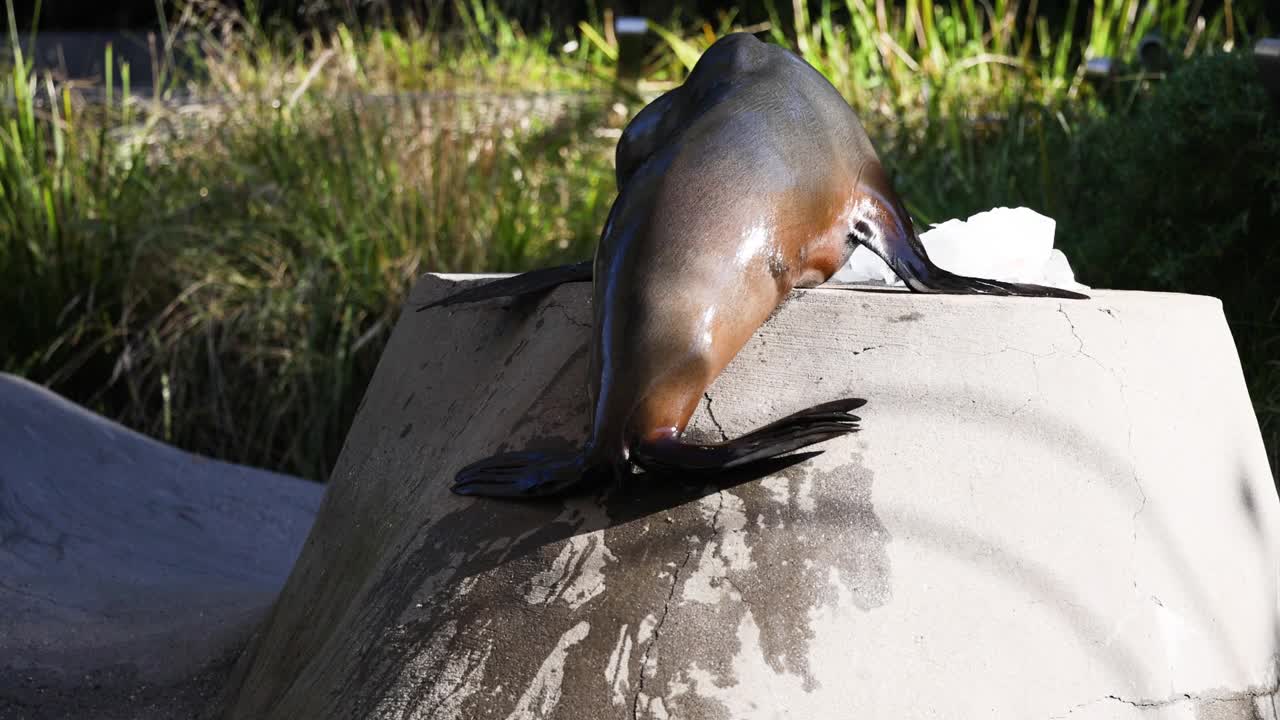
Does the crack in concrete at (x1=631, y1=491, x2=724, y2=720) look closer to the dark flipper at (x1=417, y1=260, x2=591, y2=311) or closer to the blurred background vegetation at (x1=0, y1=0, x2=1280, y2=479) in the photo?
the dark flipper at (x1=417, y1=260, x2=591, y2=311)

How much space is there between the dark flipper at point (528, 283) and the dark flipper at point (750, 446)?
21.4 inches

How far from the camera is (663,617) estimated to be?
1568 mm

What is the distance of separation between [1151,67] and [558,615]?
174 inches

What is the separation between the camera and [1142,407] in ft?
5.78

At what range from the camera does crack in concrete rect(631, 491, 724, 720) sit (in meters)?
1.52

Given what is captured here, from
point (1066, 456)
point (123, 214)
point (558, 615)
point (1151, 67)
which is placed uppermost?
point (1066, 456)

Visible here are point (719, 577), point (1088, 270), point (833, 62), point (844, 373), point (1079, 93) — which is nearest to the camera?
point (719, 577)

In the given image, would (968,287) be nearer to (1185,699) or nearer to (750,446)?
(750,446)

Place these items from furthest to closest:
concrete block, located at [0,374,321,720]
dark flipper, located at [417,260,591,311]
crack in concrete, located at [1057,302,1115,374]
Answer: concrete block, located at [0,374,321,720] → dark flipper, located at [417,260,591,311] → crack in concrete, located at [1057,302,1115,374]

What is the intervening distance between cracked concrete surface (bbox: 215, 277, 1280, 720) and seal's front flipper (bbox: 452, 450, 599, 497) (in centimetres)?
3

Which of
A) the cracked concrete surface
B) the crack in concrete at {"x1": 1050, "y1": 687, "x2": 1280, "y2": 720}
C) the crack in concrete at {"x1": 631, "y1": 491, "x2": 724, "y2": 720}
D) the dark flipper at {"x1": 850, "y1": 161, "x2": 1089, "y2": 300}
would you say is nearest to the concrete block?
the cracked concrete surface

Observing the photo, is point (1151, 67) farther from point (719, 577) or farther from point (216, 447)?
point (719, 577)

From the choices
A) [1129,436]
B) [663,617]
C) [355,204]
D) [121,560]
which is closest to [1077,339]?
[1129,436]

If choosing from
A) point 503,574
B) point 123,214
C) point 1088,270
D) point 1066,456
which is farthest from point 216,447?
point 1066,456
